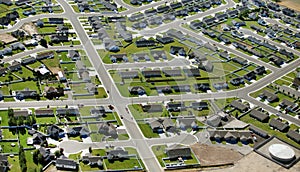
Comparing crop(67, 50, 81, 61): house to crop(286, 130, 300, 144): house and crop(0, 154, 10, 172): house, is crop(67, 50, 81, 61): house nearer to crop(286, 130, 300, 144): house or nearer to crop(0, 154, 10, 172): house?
crop(0, 154, 10, 172): house

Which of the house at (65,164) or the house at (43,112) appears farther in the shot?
the house at (43,112)

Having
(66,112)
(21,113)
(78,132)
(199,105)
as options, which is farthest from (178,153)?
(21,113)

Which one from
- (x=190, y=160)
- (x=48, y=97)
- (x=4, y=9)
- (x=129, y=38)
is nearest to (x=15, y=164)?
(x=48, y=97)

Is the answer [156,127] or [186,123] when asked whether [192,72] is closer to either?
[186,123]

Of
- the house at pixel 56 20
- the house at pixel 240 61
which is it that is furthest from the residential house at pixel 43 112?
the house at pixel 240 61

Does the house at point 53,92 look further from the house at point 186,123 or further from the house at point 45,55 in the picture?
the house at point 186,123
